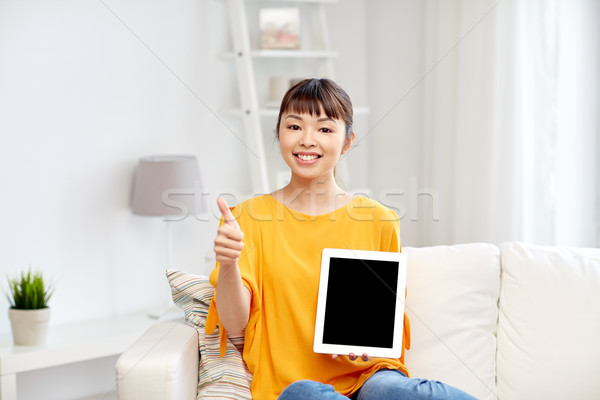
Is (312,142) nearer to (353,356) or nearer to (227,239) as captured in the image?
(227,239)

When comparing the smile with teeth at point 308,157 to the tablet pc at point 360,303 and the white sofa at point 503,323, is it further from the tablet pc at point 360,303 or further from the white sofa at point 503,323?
the white sofa at point 503,323

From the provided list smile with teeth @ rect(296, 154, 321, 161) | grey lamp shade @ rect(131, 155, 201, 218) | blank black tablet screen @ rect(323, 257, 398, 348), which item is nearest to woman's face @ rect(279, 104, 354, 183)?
A: smile with teeth @ rect(296, 154, 321, 161)

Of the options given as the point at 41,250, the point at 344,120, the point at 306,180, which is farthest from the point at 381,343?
the point at 41,250

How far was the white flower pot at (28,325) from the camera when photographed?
243cm

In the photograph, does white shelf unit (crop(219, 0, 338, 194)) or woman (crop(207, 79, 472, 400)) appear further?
white shelf unit (crop(219, 0, 338, 194))

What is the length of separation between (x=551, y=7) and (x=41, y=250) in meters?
2.12

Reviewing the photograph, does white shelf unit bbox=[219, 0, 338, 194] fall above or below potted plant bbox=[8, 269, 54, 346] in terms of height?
above

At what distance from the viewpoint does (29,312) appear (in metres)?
2.43

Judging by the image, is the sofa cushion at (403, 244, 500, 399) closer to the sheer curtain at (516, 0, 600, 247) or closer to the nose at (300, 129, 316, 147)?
the nose at (300, 129, 316, 147)

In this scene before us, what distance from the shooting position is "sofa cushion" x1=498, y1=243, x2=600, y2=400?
5.82ft

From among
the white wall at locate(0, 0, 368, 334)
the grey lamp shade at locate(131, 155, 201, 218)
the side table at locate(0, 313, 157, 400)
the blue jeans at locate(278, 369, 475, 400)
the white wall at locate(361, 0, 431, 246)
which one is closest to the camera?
the blue jeans at locate(278, 369, 475, 400)

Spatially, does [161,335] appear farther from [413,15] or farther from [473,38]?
[413,15]

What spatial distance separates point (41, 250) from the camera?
2.69 meters

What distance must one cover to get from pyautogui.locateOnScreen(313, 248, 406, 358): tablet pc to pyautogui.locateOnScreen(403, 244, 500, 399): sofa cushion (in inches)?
10.7
